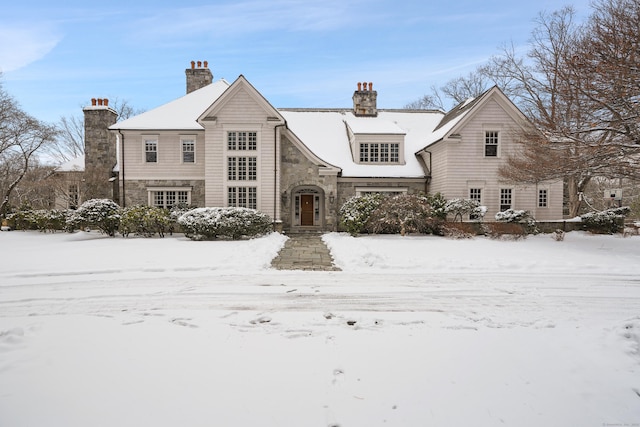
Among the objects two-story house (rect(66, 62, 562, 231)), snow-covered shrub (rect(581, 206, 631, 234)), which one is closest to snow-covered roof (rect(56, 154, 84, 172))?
two-story house (rect(66, 62, 562, 231))

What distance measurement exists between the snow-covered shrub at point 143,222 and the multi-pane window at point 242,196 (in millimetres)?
3364

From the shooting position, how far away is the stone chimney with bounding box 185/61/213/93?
74.6ft

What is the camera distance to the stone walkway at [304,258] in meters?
8.78

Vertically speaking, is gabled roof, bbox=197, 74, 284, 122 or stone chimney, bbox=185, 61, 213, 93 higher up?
stone chimney, bbox=185, 61, 213, 93

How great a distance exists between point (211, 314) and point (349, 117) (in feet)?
70.1

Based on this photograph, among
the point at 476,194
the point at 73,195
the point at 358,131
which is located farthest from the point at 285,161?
the point at 73,195

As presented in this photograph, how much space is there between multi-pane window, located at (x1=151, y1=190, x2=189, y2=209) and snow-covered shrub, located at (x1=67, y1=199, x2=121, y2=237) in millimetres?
3110

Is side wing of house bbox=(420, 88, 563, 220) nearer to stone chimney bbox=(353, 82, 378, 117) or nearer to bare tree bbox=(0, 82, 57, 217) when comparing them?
stone chimney bbox=(353, 82, 378, 117)

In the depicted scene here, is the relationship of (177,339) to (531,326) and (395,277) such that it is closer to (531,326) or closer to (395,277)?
(531,326)

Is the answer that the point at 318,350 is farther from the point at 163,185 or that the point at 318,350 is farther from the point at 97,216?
the point at 163,185

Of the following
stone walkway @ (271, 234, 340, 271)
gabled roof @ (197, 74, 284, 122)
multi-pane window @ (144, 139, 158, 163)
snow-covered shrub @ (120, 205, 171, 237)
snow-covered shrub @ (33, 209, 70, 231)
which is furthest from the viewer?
multi-pane window @ (144, 139, 158, 163)

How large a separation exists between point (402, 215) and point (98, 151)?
17.8 metres

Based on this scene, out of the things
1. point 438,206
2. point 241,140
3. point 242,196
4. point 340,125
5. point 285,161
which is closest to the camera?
point 438,206

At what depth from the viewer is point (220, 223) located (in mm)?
14445
